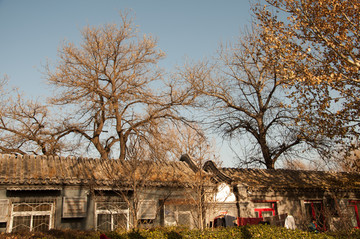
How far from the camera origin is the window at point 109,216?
42.4 feet

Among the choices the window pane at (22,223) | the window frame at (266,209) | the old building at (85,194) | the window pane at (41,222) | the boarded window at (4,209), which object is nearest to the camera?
the boarded window at (4,209)

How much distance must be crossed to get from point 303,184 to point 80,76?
47.4 ft

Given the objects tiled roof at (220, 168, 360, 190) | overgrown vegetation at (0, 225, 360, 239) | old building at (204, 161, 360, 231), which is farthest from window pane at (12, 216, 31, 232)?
tiled roof at (220, 168, 360, 190)

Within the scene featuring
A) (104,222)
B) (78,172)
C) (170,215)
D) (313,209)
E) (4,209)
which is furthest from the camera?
(313,209)

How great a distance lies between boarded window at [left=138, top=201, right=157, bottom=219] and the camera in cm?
1343

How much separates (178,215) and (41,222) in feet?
17.7

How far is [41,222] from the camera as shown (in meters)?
11.9

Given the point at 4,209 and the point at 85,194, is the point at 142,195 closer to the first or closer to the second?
the point at 85,194

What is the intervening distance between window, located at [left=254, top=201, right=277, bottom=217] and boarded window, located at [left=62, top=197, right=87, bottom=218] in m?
8.20

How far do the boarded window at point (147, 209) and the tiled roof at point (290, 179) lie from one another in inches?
161

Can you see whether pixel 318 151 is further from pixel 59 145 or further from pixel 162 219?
pixel 59 145

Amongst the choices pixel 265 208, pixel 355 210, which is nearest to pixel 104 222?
pixel 265 208

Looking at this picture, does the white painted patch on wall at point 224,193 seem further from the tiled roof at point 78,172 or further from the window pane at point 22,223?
the window pane at point 22,223

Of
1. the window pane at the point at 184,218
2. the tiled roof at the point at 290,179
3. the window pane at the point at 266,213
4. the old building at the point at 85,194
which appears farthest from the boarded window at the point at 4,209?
the window pane at the point at 266,213
